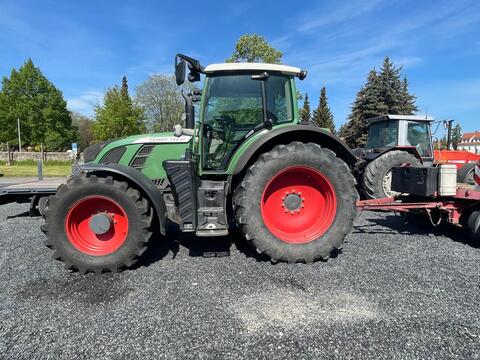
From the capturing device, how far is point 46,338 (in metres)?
2.38

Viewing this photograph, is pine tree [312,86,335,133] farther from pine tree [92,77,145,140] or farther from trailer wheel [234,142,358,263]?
trailer wheel [234,142,358,263]

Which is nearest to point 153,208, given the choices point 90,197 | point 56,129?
point 90,197

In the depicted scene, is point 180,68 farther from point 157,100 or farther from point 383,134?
point 157,100

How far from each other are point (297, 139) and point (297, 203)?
81 cm

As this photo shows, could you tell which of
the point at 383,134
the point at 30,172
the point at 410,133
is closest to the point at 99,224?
the point at 383,134

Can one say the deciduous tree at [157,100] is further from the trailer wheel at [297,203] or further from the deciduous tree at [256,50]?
the trailer wheel at [297,203]

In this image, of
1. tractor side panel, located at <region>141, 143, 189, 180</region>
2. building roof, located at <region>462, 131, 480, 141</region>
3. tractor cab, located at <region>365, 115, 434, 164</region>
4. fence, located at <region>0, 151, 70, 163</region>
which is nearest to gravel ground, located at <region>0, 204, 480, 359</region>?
tractor side panel, located at <region>141, 143, 189, 180</region>

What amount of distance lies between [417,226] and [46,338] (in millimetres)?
5601

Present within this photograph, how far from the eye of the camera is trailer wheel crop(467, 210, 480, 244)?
4.32 meters

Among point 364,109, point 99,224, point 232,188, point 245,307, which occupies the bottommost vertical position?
point 245,307

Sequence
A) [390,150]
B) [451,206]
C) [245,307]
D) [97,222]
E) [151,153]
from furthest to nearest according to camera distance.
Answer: [390,150]
[451,206]
[151,153]
[97,222]
[245,307]

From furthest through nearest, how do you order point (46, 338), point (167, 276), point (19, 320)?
point (167, 276), point (19, 320), point (46, 338)

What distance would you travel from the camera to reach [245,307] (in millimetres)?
2805

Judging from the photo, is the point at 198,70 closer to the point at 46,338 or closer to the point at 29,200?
the point at 46,338
